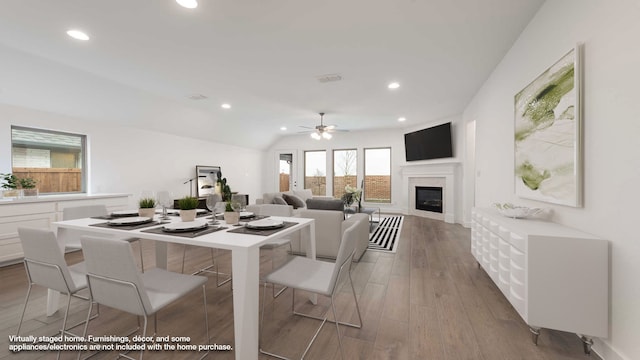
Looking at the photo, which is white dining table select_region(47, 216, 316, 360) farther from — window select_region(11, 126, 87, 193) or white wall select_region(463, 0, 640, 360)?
window select_region(11, 126, 87, 193)

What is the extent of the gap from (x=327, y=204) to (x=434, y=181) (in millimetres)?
4334

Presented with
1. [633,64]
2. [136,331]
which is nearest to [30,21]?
[136,331]

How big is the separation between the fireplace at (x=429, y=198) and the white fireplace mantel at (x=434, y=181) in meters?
0.12

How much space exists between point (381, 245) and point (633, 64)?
133 inches

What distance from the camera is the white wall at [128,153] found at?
3760mm

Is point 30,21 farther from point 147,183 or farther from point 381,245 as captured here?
point 381,245

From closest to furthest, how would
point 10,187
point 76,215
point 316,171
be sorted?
point 76,215 < point 10,187 < point 316,171

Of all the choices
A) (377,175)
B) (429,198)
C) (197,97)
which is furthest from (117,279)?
(377,175)

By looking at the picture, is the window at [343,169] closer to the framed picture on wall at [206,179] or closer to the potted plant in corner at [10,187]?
the framed picture on wall at [206,179]

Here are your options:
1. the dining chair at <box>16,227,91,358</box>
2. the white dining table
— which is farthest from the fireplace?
the dining chair at <box>16,227,91,358</box>

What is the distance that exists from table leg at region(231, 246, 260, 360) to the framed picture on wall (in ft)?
19.9

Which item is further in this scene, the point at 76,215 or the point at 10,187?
the point at 10,187

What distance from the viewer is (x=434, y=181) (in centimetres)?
679

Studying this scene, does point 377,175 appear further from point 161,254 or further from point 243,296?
point 243,296
